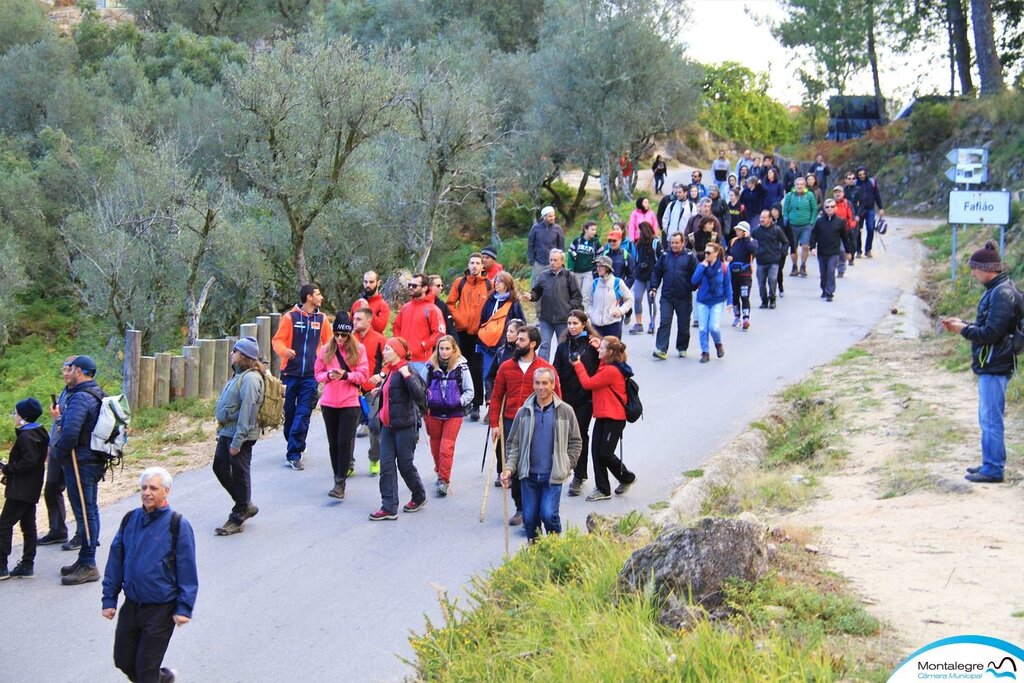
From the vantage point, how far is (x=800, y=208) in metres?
21.7

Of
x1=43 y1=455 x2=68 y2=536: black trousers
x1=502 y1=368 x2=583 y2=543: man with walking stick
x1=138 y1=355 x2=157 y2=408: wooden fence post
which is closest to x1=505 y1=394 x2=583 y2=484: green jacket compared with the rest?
x1=502 y1=368 x2=583 y2=543: man with walking stick

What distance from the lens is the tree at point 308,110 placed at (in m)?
20.3

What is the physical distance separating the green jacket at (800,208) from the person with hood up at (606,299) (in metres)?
8.68

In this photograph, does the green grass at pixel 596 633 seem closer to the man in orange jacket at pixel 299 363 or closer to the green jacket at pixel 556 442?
the green jacket at pixel 556 442

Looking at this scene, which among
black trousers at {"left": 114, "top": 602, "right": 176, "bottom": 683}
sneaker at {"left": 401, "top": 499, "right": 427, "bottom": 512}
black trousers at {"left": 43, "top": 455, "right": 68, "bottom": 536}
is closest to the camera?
black trousers at {"left": 114, "top": 602, "right": 176, "bottom": 683}

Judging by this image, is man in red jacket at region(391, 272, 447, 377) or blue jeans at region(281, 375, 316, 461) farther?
man in red jacket at region(391, 272, 447, 377)

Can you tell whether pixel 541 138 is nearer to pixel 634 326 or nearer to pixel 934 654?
pixel 634 326

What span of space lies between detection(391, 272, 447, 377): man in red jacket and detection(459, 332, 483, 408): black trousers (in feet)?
3.73

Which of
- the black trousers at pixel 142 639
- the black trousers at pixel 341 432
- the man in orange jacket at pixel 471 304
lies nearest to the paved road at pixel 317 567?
the black trousers at pixel 341 432

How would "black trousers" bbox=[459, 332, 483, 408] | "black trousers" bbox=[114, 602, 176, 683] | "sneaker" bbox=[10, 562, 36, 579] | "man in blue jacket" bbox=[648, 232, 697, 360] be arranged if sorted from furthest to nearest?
"man in blue jacket" bbox=[648, 232, 697, 360] < "black trousers" bbox=[459, 332, 483, 408] < "sneaker" bbox=[10, 562, 36, 579] < "black trousers" bbox=[114, 602, 176, 683]

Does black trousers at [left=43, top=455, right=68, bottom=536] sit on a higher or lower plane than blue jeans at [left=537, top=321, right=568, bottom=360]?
lower

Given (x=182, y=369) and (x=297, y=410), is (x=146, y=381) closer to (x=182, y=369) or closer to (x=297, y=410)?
(x=182, y=369)

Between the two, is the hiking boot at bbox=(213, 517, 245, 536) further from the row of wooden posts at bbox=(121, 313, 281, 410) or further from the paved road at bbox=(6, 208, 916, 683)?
the row of wooden posts at bbox=(121, 313, 281, 410)

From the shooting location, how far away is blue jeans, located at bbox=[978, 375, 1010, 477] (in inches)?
371
